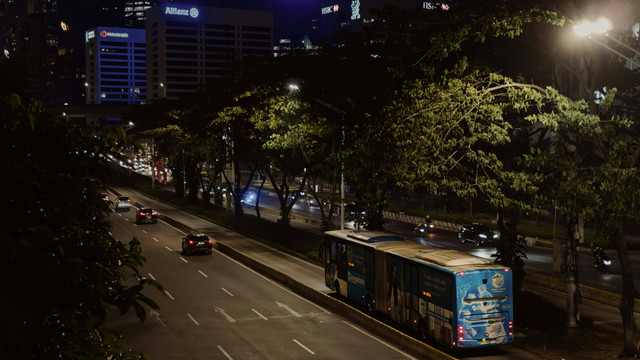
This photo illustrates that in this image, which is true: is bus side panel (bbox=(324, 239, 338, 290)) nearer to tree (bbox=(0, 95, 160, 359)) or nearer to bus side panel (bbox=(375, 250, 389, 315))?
bus side panel (bbox=(375, 250, 389, 315))

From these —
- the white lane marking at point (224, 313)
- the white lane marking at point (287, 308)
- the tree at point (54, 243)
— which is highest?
the tree at point (54, 243)

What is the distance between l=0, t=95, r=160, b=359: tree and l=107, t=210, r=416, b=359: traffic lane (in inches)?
601

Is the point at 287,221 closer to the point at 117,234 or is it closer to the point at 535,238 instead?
the point at 117,234

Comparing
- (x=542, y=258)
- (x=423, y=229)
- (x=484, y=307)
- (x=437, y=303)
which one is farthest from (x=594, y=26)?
(x=423, y=229)

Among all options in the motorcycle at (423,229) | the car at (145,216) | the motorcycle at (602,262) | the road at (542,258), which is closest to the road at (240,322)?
the road at (542,258)

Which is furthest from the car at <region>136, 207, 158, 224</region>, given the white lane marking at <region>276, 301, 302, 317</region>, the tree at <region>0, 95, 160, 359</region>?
the tree at <region>0, 95, 160, 359</region>

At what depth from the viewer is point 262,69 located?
53.5 metres

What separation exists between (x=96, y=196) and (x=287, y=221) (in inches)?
1862

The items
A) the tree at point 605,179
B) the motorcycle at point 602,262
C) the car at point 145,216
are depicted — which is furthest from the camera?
the car at point 145,216

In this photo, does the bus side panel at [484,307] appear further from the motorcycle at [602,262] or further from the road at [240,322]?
the motorcycle at [602,262]

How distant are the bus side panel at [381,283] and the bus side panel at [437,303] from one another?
2908 mm

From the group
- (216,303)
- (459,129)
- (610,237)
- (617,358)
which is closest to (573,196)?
Answer: (610,237)

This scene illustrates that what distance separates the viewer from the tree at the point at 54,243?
6.59 meters

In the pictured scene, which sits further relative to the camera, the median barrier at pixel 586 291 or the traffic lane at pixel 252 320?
the median barrier at pixel 586 291
